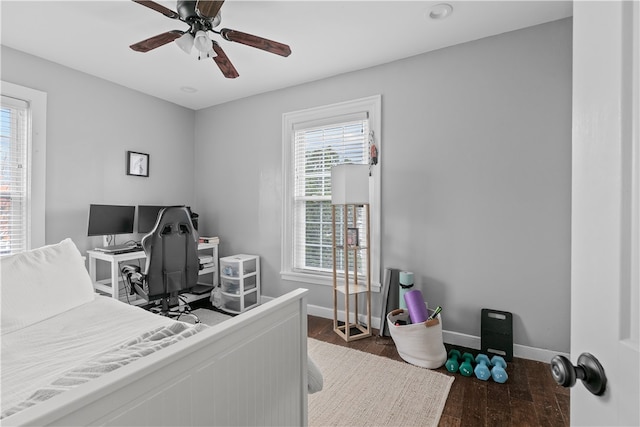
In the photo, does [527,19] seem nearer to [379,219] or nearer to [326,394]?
[379,219]

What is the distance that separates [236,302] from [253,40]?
2.65 m

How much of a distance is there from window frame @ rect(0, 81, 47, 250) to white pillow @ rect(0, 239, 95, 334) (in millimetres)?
1185

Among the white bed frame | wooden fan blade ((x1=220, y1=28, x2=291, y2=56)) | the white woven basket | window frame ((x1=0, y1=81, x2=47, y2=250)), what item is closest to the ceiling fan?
wooden fan blade ((x1=220, y1=28, x2=291, y2=56))

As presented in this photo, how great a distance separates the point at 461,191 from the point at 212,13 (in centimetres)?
221

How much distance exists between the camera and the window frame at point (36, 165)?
2729mm

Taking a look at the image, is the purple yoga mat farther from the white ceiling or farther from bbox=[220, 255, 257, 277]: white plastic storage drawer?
the white ceiling

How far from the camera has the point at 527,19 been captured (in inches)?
88.7

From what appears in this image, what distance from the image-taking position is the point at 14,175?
2680 mm

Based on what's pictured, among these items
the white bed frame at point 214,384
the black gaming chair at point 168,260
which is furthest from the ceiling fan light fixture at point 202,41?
the white bed frame at point 214,384

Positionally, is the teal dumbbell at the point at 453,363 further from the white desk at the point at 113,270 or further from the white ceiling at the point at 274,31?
the white desk at the point at 113,270

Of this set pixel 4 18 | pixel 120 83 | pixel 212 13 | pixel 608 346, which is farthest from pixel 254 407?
pixel 120 83

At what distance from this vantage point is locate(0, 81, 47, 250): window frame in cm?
273

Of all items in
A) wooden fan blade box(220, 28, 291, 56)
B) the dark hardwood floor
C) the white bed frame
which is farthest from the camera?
wooden fan blade box(220, 28, 291, 56)

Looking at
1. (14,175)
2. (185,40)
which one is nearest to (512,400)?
(185,40)
